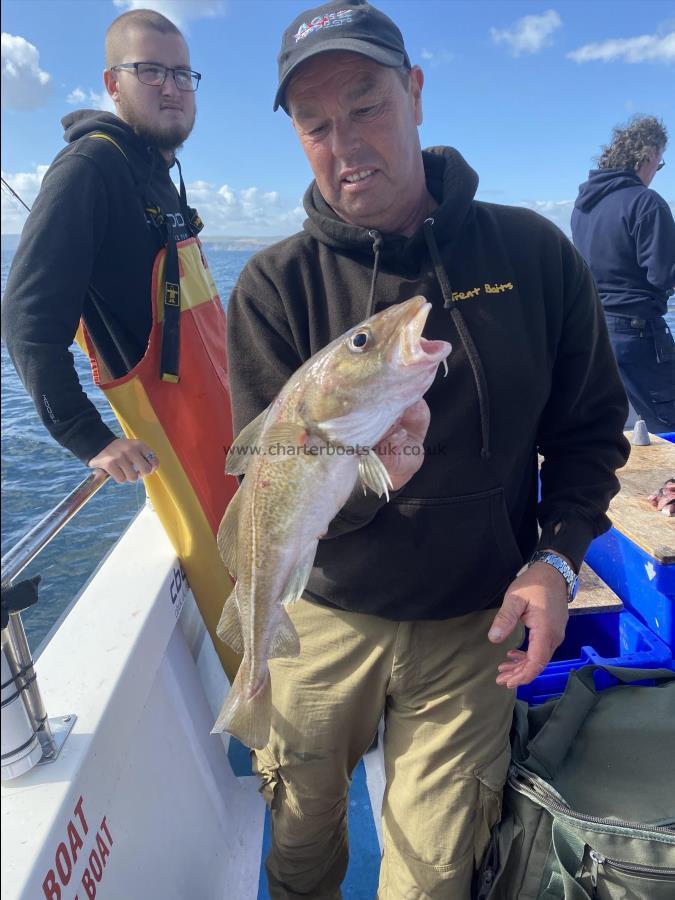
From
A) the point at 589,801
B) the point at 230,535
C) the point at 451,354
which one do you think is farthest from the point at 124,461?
the point at 589,801

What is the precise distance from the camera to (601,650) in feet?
11.9

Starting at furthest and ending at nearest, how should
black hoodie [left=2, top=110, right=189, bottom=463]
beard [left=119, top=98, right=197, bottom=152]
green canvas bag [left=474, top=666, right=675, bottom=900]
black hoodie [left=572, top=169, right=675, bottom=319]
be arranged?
1. black hoodie [left=572, top=169, right=675, bottom=319]
2. beard [left=119, top=98, right=197, bottom=152]
3. black hoodie [left=2, top=110, right=189, bottom=463]
4. green canvas bag [left=474, top=666, right=675, bottom=900]

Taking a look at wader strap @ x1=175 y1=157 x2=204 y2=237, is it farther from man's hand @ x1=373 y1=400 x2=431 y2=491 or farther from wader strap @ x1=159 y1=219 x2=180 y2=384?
man's hand @ x1=373 y1=400 x2=431 y2=491

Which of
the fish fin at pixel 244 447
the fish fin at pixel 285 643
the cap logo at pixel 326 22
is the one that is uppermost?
the cap logo at pixel 326 22

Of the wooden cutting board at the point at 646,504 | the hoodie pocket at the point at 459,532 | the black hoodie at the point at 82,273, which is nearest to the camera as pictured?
the hoodie pocket at the point at 459,532

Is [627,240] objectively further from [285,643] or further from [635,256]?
[285,643]

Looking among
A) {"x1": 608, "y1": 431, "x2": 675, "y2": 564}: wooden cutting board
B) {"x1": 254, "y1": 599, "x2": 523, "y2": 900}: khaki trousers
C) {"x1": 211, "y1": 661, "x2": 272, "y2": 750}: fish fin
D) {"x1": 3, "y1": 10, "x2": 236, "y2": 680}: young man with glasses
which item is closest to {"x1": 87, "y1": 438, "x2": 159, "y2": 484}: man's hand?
{"x1": 3, "y1": 10, "x2": 236, "y2": 680}: young man with glasses

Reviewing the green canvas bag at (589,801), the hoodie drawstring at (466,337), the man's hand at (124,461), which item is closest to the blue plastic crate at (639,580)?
the green canvas bag at (589,801)

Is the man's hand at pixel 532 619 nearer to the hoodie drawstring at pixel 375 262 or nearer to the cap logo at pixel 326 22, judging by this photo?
the hoodie drawstring at pixel 375 262

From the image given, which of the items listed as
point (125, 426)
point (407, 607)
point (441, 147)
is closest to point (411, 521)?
point (407, 607)

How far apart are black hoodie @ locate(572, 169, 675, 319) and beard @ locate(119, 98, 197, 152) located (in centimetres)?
380

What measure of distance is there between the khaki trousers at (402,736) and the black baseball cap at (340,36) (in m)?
1.80

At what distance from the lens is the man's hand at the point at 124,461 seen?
8.93ft

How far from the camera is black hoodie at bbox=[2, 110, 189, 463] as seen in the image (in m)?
2.66
